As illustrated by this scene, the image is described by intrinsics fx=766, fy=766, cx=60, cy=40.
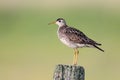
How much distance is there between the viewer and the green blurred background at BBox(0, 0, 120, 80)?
21094 millimetres

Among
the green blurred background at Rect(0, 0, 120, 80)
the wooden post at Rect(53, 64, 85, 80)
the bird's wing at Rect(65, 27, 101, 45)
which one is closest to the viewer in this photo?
the wooden post at Rect(53, 64, 85, 80)

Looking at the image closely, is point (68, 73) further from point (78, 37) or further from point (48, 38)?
point (48, 38)

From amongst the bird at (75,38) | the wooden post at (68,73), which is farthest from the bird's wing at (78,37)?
the wooden post at (68,73)

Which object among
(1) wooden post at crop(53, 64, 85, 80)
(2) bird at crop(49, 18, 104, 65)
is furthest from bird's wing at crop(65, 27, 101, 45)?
(1) wooden post at crop(53, 64, 85, 80)

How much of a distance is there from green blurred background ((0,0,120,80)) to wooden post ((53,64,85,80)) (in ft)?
25.5

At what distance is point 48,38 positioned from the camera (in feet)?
95.3

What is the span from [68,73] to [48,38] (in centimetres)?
1718

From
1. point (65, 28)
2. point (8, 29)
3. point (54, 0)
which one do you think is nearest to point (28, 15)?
point (8, 29)

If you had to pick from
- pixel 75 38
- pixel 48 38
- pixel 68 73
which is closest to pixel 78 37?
pixel 75 38

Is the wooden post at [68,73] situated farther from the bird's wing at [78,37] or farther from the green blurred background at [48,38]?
the green blurred background at [48,38]

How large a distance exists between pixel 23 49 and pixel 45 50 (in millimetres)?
733

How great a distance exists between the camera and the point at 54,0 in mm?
45719

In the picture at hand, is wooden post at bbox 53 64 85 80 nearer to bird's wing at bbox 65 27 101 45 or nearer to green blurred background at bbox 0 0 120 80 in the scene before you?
bird's wing at bbox 65 27 101 45

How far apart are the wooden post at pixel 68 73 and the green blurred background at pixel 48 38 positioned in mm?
7777
